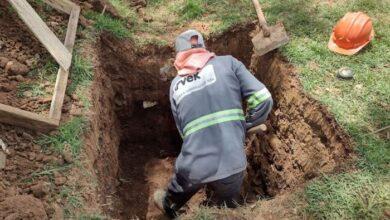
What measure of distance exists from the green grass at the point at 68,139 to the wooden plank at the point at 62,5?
170cm

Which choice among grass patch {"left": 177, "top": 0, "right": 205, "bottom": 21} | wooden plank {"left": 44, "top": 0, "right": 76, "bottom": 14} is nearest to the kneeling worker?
grass patch {"left": 177, "top": 0, "right": 205, "bottom": 21}

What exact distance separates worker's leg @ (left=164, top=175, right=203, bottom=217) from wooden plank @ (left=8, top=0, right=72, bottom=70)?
5.53 ft

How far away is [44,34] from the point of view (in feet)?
13.0

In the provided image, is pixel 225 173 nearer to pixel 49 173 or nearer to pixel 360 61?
pixel 49 173

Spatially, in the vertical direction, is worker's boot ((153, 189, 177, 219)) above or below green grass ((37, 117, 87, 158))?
below

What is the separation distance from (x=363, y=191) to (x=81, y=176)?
2476 millimetres

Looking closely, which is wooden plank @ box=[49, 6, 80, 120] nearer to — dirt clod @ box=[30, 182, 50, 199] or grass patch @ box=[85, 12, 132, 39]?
grass patch @ box=[85, 12, 132, 39]

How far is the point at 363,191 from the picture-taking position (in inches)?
128

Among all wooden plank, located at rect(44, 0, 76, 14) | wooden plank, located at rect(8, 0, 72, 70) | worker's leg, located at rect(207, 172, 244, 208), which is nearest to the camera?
worker's leg, located at rect(207, 172, 244, 208)

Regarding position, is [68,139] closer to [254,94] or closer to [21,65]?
[21,65]

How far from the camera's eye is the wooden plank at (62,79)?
356 cm

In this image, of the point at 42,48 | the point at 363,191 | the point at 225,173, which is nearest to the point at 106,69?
the point at 42,48

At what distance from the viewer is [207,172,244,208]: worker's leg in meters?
3.46

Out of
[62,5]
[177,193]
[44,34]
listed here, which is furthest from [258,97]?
[62,5]
